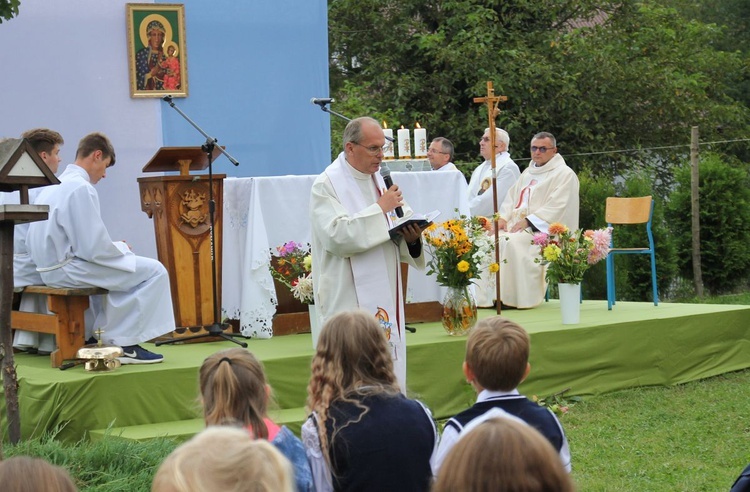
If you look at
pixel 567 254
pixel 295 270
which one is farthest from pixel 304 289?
pixel 567 254

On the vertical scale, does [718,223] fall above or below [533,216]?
below

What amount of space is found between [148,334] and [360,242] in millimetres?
1503

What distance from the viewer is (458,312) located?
23.9 feet

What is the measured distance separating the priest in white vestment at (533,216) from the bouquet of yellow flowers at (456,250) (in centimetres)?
168

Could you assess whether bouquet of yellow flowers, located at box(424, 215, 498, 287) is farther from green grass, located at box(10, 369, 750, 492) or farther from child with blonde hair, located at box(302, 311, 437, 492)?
child with blonde hair, located at box(302, 311, 437, 492)

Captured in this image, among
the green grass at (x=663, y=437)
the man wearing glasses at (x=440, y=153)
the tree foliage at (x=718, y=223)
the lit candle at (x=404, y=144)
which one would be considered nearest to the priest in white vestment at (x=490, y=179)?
the man wearing glasses at (x=440, y=153)

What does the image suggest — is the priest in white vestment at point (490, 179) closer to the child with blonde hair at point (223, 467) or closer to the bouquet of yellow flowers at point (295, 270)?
the bouquet of yellow flowers at point (295, 270)

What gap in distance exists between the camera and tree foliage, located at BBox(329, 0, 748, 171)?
1686 centimetres

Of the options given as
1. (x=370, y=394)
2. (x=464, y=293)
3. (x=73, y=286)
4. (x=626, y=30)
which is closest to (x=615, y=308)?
(x=464, y=293)

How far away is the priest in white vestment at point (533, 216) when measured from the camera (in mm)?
9180

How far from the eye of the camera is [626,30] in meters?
18.5

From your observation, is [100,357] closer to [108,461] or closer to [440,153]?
[108,461]

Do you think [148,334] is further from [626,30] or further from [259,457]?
[626,30]

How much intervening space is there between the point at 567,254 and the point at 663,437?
1.89 m
